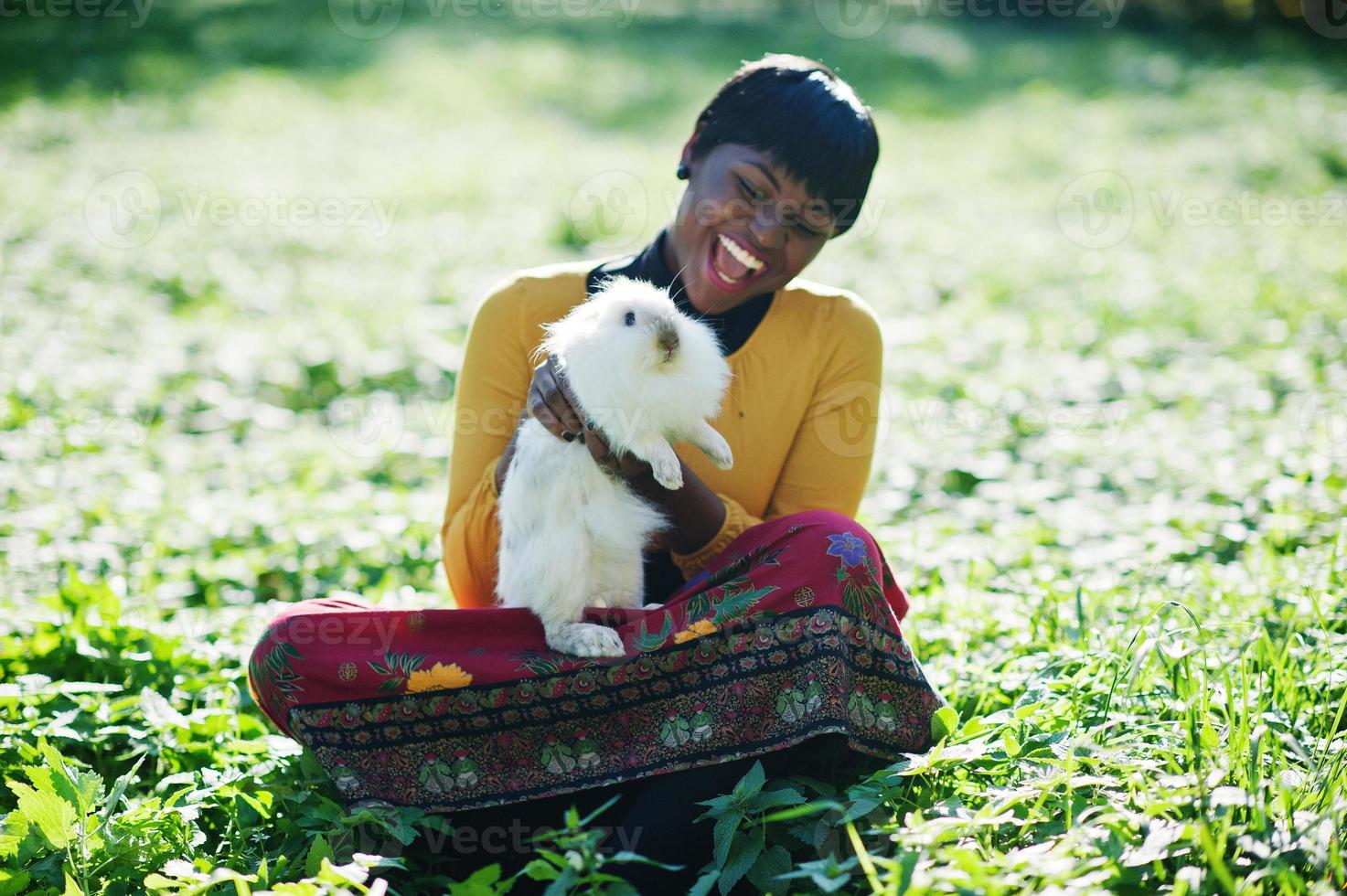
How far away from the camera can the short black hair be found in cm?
263

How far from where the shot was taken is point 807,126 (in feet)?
8.63

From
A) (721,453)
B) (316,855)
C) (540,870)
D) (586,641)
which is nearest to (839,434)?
(721,453)

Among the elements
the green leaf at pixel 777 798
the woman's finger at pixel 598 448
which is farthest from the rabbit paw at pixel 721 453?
the green leaf at pixel 777 798

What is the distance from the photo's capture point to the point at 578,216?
843 centimetres

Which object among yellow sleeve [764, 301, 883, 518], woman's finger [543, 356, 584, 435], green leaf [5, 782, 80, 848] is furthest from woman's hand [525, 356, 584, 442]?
green leaf [5, 782, 80, 848]

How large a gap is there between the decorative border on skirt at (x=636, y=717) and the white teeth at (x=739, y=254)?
93 cm

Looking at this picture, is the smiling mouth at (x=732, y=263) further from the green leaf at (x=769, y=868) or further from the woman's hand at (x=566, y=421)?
the green leaf at (x=769, y=868)

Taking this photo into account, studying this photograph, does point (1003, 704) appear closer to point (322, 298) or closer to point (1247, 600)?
point (1247, 600)

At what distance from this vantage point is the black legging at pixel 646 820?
7.26ft

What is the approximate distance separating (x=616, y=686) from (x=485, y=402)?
3.13ft

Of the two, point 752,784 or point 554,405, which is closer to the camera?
point 752,784

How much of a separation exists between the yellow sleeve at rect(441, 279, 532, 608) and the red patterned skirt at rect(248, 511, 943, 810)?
46 centimetres

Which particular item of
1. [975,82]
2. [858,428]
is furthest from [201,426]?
[975,82]

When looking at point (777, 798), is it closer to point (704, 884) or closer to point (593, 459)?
point (704, 884)
